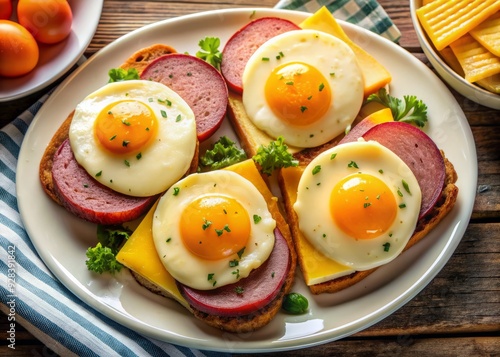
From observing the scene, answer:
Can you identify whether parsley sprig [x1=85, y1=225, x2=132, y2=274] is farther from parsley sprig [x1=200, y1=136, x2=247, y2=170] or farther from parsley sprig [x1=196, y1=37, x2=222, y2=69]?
parsley sprig [x1=196, y1=37, x2=222, y2=69]

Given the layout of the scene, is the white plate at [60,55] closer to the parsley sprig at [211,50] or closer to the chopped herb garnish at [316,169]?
the parsley sprig at [211,50]

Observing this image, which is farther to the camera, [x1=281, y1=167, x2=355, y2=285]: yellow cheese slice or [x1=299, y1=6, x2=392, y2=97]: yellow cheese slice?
[x1=299, y1=6, x2=392, y2=97]: yellow cheese slice

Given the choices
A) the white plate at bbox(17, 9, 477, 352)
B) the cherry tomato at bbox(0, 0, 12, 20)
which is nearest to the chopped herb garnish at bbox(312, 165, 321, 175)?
the white plate at bbox(17, 9, 477, 352)

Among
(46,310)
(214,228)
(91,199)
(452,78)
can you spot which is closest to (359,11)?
(452,78)

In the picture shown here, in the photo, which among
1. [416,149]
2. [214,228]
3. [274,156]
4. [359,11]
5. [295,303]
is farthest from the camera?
[359,11]

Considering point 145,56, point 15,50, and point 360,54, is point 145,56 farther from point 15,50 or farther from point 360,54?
point 360,54

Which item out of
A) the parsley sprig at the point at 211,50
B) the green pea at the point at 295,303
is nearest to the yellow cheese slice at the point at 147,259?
the green pea at the point at 295,303
